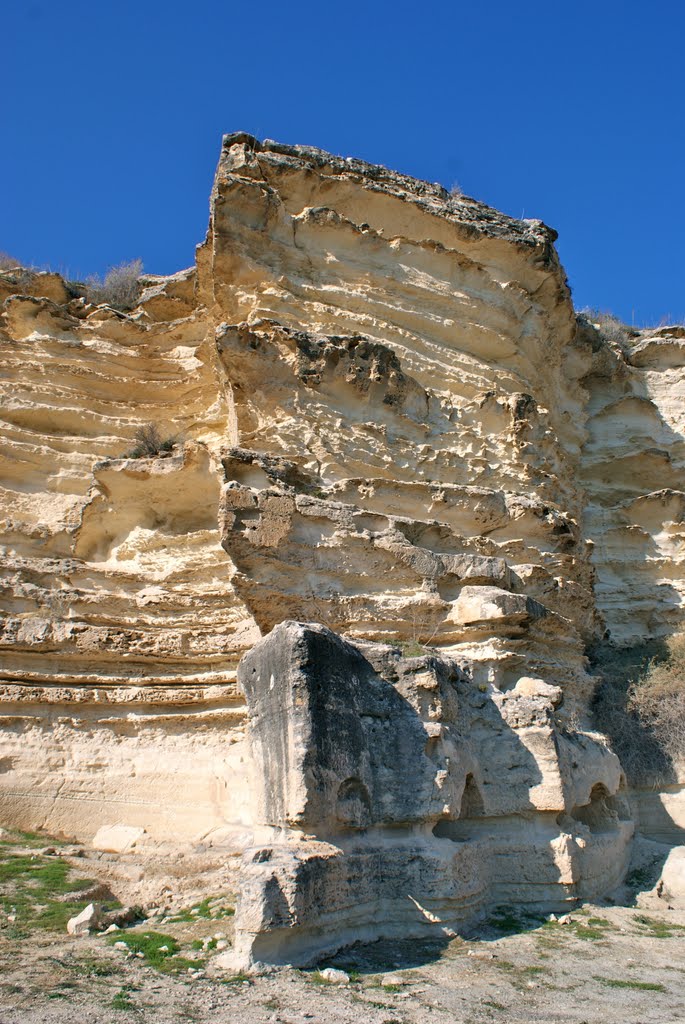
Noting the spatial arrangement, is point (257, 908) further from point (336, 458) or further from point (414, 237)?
point (414, 237)

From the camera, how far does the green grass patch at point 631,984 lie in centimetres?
548

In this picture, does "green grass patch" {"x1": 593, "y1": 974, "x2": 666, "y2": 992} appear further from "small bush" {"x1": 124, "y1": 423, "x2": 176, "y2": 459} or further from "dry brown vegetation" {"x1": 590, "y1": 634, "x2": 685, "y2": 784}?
"small bush" {"x1": 124, "y1": 423, "x2": 176, "y2": 459}

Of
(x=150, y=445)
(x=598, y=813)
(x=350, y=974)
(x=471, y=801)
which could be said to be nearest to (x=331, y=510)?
(x=471, y=801)

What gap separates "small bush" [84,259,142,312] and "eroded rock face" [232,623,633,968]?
43.6 feet

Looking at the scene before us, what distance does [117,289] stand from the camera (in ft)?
60.8

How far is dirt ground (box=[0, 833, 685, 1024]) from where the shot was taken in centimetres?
464

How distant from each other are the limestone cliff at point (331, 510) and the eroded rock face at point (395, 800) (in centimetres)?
5

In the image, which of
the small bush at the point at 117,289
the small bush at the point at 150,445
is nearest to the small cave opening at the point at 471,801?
the small bush at the point at 150,445

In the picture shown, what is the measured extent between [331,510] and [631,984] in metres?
5.60

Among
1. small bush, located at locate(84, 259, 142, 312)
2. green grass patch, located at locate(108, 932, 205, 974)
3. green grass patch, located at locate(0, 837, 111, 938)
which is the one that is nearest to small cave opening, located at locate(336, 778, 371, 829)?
green grass patch, located at locate(108, 932, 205, 974)

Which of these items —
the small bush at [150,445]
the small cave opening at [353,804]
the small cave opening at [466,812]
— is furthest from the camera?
the small bush at [150,445]

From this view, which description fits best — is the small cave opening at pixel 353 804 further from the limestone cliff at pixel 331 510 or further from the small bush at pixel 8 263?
the small bush at pixel 8 263

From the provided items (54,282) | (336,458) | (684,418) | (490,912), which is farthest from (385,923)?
(54,282)

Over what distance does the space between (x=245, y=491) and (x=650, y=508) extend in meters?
9.20
